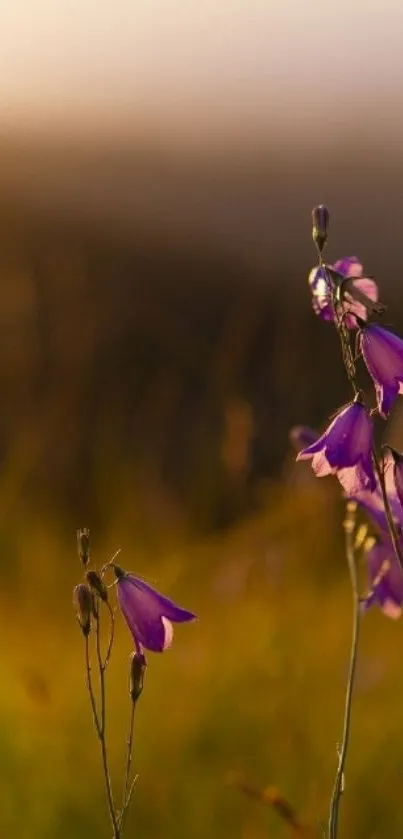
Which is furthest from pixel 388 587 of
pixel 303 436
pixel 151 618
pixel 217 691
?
pixel 217 691

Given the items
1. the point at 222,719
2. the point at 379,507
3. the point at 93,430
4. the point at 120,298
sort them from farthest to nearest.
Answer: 1. the point at 120,298
2. the point at 93,430
3. the point at 222,719
4. the point at 379,507

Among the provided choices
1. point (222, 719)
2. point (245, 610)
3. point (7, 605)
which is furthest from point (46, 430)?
point (222, 719)

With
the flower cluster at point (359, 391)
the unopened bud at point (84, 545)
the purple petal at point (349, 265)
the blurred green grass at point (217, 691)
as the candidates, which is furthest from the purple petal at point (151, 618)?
the blurred green grass at point (217, 691)

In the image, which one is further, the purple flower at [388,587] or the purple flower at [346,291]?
the purple flower at [388,587]

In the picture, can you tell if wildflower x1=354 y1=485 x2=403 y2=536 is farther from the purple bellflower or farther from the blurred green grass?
the blurred green grass


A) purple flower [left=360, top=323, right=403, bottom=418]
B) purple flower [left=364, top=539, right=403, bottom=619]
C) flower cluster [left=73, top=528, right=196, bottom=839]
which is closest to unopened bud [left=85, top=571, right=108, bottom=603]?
flower cluster [left=73, top=528, right=196, bottom=839]

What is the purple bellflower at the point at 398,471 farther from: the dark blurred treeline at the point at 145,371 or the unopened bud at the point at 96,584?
the dark blurred treeline at the point at 145,371

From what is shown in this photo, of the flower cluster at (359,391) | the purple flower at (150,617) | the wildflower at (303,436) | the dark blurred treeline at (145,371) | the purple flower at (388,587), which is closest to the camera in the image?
the flower cluster at (359,391)

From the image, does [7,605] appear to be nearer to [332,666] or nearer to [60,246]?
[332,666]

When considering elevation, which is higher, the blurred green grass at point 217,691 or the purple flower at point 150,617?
the purple flower at point 150,617
